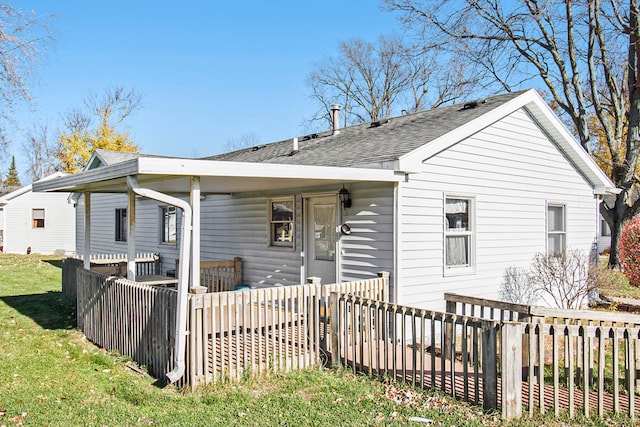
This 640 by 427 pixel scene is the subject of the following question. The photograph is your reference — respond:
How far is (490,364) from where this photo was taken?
16.9ft

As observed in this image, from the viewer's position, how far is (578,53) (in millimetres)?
20297

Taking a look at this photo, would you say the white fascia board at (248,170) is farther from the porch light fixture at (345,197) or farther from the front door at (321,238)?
A: the front door at (321,238)

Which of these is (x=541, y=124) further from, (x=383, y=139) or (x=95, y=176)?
(x=95, y=176)

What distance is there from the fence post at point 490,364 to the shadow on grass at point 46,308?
767 cm

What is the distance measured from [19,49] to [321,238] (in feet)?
20.4

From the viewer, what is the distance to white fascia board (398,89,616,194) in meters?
8.60

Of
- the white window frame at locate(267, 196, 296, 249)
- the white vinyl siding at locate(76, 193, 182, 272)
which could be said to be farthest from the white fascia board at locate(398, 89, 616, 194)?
the white vinyl siding at locate(76, 193, 182, 272)

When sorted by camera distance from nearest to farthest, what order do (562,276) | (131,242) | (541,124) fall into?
1. (131,242)
2. (562,276)
3. (541,124)

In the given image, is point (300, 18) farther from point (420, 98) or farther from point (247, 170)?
point (247, 170)

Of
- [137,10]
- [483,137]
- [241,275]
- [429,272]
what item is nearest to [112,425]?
[429,272]

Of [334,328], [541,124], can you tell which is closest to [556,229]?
[541,124]

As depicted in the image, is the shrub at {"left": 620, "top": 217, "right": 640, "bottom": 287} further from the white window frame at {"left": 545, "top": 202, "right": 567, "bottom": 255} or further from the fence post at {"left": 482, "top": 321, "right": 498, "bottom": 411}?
the fence post at {"left": 482, "top": 321, "right": 498, "bottom": 411}

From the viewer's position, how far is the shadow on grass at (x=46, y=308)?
9781 mm

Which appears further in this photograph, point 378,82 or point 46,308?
point 378,82
